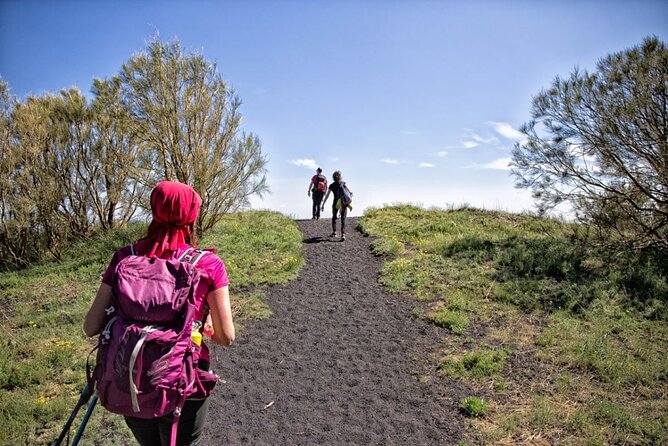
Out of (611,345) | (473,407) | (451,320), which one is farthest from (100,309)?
(611,345)

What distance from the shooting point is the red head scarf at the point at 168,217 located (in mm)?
2035

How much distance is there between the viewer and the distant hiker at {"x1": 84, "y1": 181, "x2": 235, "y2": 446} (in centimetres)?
187

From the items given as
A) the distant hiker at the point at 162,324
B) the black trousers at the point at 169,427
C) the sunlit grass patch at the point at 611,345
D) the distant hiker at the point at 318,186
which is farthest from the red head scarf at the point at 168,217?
the distant hiker at the point at 318,186

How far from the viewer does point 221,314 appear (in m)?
2.11

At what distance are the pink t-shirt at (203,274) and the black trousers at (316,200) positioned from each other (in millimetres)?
13842

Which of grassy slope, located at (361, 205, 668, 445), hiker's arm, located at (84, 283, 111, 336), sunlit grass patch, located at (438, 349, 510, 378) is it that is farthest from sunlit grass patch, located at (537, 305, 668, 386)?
hiker's arm, located at (84, 283, 111, 336)

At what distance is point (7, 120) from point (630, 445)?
51.3ft

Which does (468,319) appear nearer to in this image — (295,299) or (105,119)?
(295,299)

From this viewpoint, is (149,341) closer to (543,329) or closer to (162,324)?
(162,324)

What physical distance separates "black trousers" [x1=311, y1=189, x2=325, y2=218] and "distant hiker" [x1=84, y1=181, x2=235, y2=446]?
1384 centimetres

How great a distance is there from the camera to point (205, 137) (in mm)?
11797

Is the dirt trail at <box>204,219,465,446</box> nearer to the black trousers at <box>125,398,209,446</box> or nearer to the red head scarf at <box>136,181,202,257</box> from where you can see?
the black trousers at <box>125,398,209,446</box>

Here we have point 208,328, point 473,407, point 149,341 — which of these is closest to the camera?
point 149,341

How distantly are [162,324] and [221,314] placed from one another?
29 centimetres
